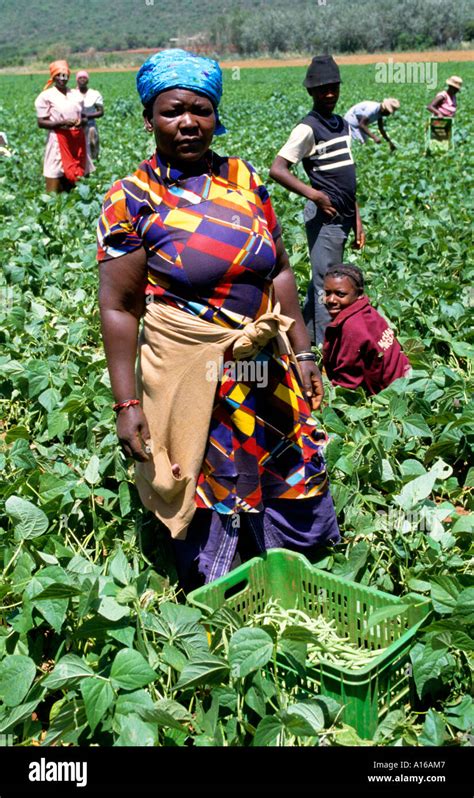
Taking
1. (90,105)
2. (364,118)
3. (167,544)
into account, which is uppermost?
(167,544)

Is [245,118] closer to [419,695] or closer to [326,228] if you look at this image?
[326,228]

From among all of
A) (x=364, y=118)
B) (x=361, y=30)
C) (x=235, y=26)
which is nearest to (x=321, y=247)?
(x=364, y=118)

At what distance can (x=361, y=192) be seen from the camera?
7.99 meters

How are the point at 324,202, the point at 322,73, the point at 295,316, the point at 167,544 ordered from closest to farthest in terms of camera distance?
the point at 295,316
the point at 167,544
the point at 322,73
the point at 324,202

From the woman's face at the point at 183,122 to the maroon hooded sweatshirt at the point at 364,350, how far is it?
145 cm

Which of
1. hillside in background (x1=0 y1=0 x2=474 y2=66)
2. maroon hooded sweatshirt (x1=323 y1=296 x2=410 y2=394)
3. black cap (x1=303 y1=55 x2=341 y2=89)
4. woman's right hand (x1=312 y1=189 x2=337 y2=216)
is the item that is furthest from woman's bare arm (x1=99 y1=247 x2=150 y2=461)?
hillside in background (x1=0 y1=0 x2=474 y2=66)

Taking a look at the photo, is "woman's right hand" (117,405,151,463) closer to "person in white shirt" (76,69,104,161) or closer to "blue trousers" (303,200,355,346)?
"blue trousers" (303,200,355,346)

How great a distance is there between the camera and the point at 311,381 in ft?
8.55

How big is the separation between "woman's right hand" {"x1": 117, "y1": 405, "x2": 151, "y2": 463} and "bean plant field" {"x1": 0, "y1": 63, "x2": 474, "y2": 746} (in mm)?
269

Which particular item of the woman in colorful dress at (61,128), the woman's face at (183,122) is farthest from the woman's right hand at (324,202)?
the woman in colorful dress at (61,128)

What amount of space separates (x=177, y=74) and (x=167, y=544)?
4.41 feet

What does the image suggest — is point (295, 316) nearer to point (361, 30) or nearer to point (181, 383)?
point (181, 383)
